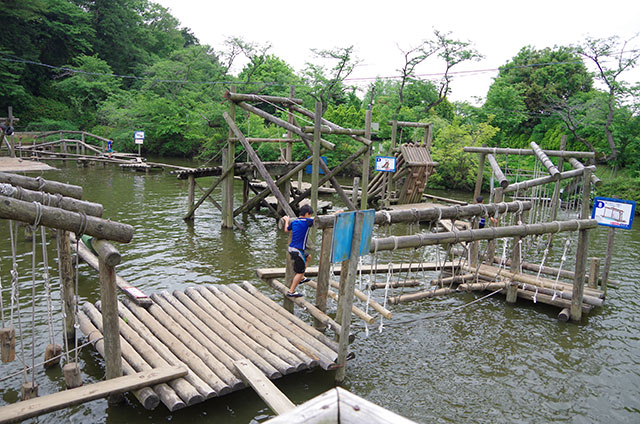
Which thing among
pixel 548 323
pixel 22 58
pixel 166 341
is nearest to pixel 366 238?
pixel 166 341

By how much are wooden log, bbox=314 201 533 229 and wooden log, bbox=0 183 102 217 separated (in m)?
2.58

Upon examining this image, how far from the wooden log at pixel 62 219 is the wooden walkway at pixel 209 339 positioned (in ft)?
5.28

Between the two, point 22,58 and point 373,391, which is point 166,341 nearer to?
point 373,391

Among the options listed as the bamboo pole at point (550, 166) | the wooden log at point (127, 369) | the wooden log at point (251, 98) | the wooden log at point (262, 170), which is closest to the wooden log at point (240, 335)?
the wooden log at point (127, 369)

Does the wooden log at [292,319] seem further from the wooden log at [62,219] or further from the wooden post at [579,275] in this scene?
the wooden post at [579,275]

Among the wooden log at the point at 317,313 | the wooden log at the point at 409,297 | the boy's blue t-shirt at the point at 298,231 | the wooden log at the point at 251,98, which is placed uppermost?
the wooden log at the point at 251,98

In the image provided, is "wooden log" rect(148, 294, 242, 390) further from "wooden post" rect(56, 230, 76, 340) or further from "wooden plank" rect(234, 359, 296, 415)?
"wooden post" rect(56, 230, 76, 340)

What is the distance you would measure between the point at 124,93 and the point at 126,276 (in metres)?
32.7

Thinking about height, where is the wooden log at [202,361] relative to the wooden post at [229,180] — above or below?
below

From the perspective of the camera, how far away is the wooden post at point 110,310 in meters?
4.37

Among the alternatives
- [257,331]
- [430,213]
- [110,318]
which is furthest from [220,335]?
[430,213]

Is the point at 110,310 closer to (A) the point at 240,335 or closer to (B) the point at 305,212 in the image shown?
(A) the point at 240,335

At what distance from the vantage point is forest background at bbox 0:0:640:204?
23250 millimetres

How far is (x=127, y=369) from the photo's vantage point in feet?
16.1
